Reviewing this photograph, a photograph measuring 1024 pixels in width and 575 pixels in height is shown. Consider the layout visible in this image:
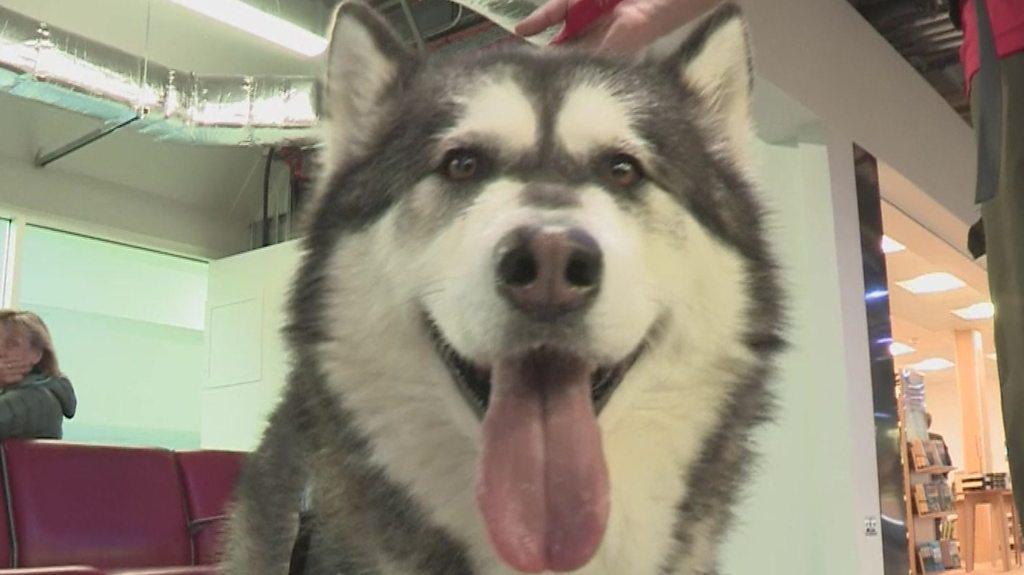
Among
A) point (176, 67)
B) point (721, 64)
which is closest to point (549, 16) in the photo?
point (721, 64)

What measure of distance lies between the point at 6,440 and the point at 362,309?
2588 millimetres

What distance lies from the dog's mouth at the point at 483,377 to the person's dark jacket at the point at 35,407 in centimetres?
281

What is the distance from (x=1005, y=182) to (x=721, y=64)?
402 mm

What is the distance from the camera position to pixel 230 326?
22.2 ft

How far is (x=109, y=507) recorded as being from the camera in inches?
126

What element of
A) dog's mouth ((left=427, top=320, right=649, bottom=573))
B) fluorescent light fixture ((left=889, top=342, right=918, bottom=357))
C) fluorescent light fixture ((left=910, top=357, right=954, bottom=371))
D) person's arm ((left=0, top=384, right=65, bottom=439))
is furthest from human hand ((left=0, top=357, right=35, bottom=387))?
fluorescent light fixture ((left=910, top=357, right=954, bottom=371))

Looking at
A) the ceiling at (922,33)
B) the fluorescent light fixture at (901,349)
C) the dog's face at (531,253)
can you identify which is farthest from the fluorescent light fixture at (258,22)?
the fluorescent light fixture at (901,349)

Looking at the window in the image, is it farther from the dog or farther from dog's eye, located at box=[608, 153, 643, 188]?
dog's eye, located at box=[608, 153, 643, 188]

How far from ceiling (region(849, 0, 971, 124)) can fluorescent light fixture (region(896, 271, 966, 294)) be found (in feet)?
7.00

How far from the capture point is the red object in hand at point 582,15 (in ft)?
3.70

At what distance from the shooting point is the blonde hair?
3.55m

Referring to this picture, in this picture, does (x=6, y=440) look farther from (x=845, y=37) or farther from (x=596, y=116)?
(x=845, y=37)

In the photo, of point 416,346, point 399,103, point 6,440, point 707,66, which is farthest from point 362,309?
point 6,440

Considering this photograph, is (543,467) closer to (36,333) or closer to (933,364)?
(36,333)
